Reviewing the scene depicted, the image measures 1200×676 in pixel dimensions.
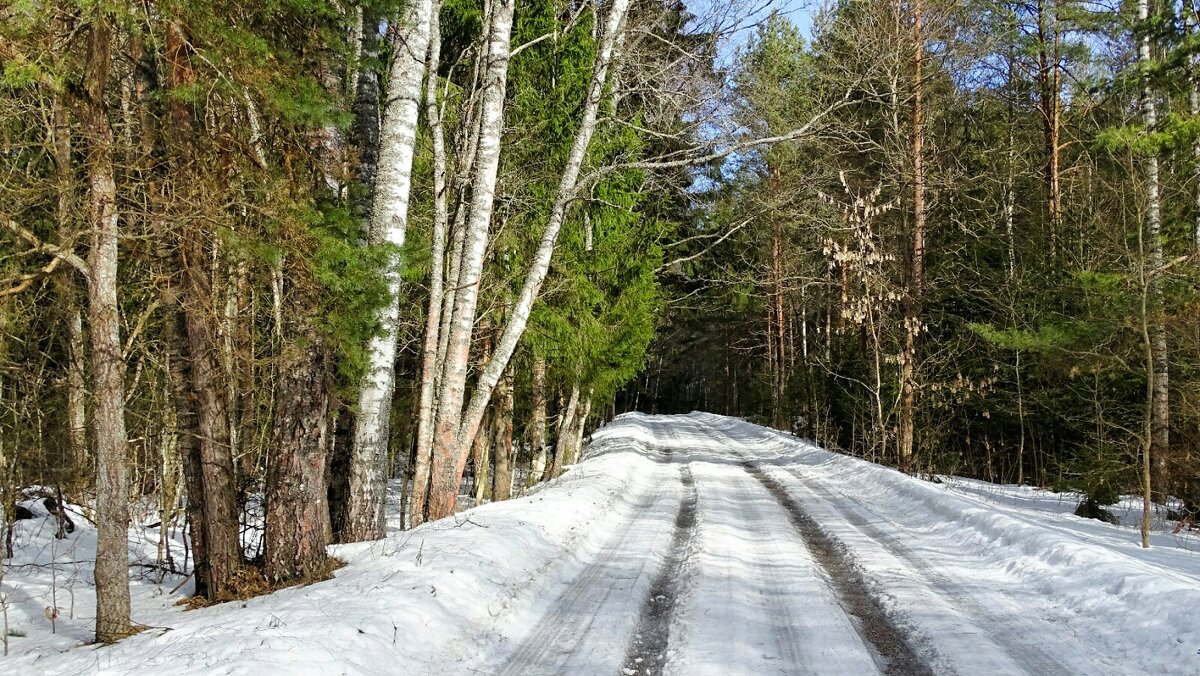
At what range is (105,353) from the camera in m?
4.74

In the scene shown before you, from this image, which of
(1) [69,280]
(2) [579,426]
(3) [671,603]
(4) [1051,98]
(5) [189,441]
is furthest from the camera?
(2) [579,426]

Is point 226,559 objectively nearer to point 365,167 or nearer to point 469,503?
point 365,167

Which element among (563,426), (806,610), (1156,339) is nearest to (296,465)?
(806,610)

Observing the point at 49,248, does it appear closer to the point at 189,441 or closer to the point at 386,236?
the point at 189,441

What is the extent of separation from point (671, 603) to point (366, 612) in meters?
2.49

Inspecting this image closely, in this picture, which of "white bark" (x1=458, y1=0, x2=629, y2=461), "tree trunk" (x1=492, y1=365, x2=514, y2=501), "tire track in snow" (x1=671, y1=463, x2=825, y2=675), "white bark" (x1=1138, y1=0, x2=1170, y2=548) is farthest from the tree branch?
"white bark" (x1=1138, y1=0, x2=1170, y2=548)

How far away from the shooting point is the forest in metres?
5.34

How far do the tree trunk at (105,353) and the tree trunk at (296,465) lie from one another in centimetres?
108

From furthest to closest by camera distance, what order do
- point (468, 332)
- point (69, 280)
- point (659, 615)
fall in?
point (468, 332), point (69, 280), point (659, 615)

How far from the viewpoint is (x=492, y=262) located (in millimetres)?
12727

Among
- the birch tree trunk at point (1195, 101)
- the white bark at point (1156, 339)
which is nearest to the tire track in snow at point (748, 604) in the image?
the white bark at point (1156, 339)

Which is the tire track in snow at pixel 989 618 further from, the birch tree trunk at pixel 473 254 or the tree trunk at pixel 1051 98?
the tree trunk at pixel 1051 98

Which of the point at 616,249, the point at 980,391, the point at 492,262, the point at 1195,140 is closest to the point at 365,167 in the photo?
the point at 492,262

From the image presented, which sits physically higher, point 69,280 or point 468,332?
point 69,280
